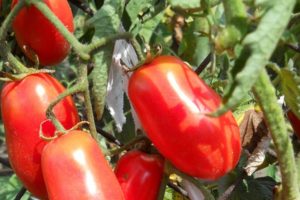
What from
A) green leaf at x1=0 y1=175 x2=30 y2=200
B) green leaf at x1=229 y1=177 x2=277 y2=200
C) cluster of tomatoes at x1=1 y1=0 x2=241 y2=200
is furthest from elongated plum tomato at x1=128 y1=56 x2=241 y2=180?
green leaf at x1=0 y1=175 x2=30 y2=200

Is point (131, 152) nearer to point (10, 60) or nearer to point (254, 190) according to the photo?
point (10, 60)

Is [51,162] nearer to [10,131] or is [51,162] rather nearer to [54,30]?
[10,131]

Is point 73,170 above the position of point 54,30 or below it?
below

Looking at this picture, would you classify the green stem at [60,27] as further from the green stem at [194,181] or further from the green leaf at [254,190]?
the green leaf at [254,190]

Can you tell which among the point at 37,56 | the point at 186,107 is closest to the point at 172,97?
the point at 186,107

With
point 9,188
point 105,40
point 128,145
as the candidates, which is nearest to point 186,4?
point 105,40

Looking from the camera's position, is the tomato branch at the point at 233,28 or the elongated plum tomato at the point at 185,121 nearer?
the tomato branch at the point at 233,28

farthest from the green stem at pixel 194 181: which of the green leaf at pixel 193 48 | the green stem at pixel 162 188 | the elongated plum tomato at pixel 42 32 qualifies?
the green leaf at pixel 193 48
